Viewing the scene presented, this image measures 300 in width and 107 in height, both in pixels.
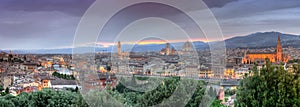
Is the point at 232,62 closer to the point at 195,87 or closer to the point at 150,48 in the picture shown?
the point at 150,48

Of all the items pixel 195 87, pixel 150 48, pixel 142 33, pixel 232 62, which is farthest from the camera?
pixel 232 62

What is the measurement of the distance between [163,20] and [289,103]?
10.1 ft

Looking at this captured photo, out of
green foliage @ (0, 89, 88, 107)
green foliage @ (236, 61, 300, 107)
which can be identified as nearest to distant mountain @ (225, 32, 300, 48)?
green foliage @ (0, 89, 88, 107)

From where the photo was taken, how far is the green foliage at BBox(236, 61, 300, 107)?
3441 millimetres

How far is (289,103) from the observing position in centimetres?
346

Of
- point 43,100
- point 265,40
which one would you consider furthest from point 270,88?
point 265,40

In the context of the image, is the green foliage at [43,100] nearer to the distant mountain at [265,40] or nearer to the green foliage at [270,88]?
the green foliage at [270,88]

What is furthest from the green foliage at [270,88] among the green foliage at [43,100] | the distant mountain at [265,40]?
the distant mountain at [265,40]

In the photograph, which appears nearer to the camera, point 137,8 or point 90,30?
point 90,30

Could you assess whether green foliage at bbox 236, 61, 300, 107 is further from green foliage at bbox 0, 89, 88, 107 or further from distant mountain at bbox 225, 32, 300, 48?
distant mountain at bbox 225, 32, 300, 48

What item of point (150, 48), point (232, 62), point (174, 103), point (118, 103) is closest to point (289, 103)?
point (174, 103)

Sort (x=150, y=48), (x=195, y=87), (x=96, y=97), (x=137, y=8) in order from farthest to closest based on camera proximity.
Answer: (x=150, y=48) < (x=137, y=8) < (x=195, y=87) < (x=96, y=97)

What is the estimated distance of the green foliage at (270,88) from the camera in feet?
11.3

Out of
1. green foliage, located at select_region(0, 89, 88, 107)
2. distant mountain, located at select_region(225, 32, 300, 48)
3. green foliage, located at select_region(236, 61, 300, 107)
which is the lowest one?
green foliage, located at select_region(0, 89, 88, 107)
